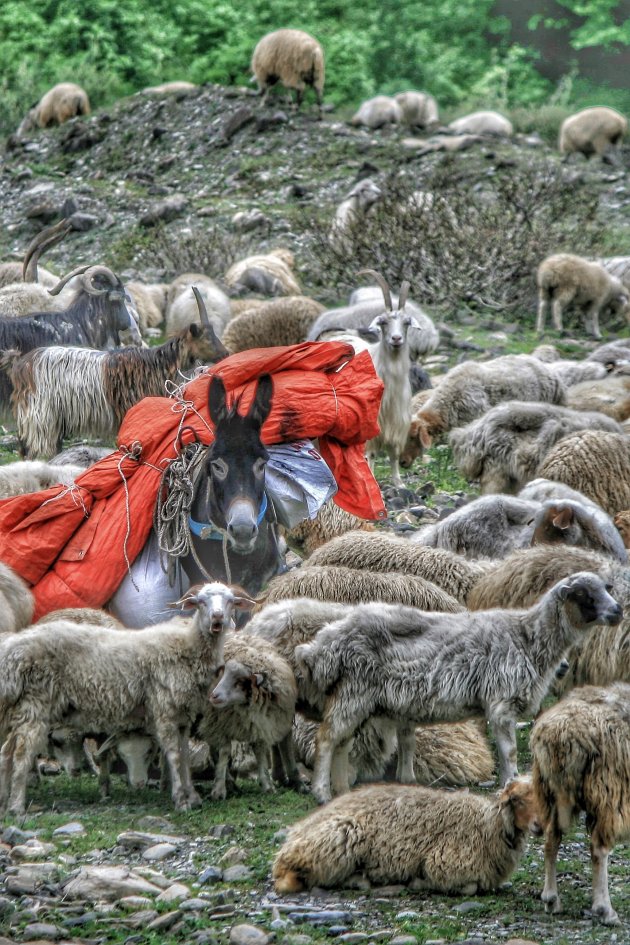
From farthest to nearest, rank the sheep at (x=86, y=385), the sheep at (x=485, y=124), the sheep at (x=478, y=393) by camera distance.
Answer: the sheep at (x=485, y=124), the sheep at (x=478, y=393), the sheep at (x=86, y=385)

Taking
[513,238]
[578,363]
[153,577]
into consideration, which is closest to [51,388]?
[153,577]

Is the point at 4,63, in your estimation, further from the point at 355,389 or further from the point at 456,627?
the point at 456,627

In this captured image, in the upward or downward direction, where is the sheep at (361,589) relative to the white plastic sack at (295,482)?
downward

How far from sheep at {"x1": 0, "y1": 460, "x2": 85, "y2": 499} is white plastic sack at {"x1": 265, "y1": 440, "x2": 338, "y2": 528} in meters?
1.66

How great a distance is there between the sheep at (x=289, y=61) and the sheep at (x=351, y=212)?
423 centimetres

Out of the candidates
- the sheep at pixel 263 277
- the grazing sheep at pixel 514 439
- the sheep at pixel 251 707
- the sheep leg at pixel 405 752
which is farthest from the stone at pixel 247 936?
the sheep at pixel 263 277

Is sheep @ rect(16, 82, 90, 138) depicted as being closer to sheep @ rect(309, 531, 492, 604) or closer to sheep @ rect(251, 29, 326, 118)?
sheep @ rect(251, 29, 326, 118)

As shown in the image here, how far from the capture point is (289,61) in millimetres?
25297

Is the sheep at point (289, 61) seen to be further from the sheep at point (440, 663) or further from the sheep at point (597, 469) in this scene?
the sheep at point (440, 663)

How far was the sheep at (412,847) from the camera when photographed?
473 centimetres

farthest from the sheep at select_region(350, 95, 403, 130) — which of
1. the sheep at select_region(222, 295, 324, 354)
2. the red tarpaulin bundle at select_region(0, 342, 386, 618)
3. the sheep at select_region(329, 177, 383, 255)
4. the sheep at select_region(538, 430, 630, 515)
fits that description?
the red tarpaulin bundle at select_region(0, 342, 386, 618)

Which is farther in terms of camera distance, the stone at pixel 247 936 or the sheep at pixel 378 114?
the sheep at pixel 378 114

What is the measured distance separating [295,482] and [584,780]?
9.93 ft

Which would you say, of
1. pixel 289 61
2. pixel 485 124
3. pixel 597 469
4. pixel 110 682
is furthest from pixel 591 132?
pixel 110 682
